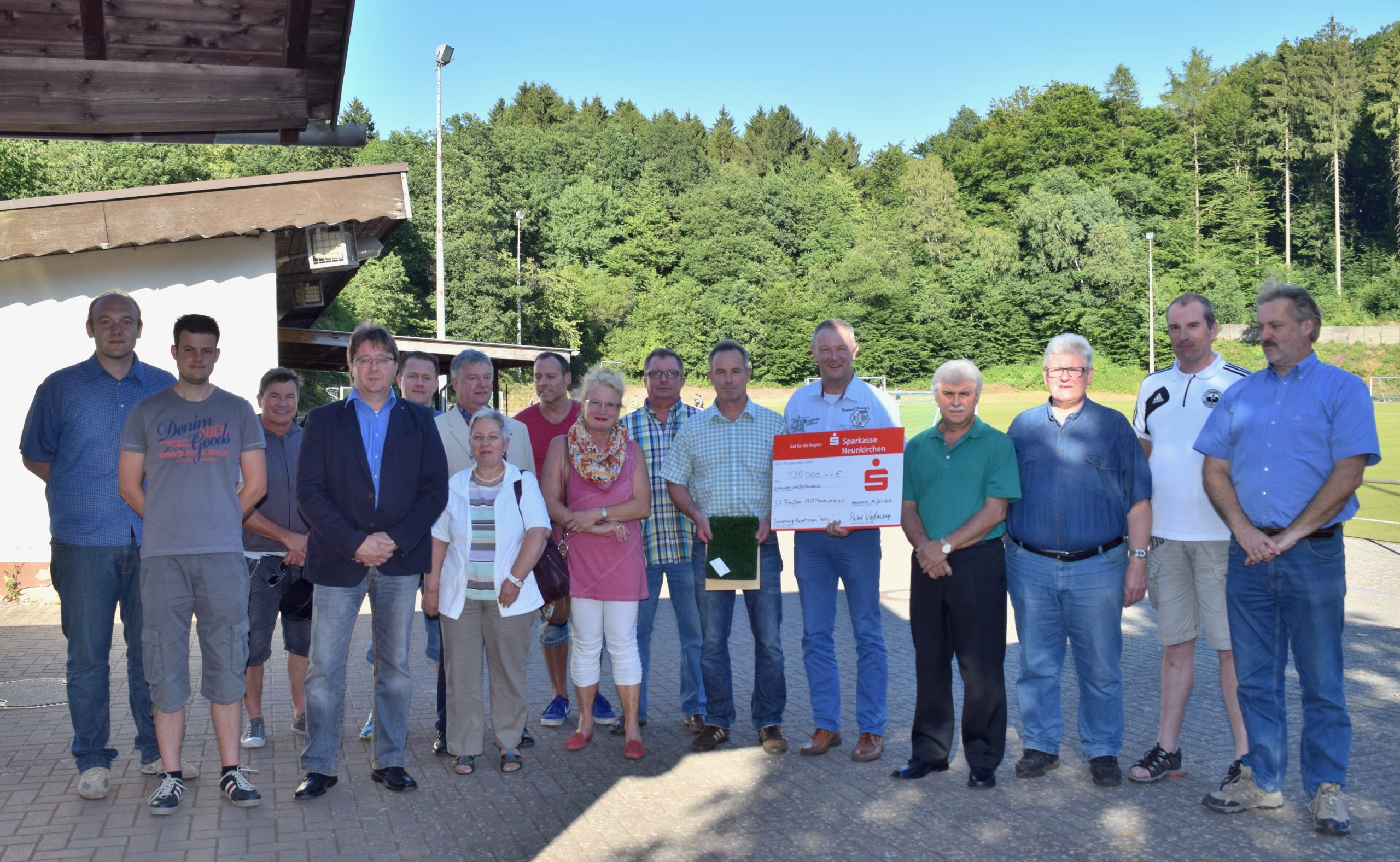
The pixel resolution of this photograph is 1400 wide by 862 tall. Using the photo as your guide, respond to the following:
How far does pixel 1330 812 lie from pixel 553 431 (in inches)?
175

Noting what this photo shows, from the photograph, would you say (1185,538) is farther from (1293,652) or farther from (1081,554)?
(1293,652)

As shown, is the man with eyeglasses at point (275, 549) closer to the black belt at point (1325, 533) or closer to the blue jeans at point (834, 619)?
the blue jeans at point (834, 619)

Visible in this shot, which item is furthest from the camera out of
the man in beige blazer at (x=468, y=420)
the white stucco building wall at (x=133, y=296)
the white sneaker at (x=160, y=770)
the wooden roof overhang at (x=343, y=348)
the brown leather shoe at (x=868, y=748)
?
the wooden roof overhang at (x=343, y=348)

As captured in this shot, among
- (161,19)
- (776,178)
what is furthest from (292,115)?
(776,178)

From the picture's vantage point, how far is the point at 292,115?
4461 millimetres

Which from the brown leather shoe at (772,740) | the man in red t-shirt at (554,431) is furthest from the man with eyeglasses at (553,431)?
the brown leather shoe at (772,740)

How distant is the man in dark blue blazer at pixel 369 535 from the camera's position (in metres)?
5.13

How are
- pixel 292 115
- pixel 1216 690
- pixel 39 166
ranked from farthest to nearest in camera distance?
pixel 39 166, pixel 1216 690, pixel 292 115

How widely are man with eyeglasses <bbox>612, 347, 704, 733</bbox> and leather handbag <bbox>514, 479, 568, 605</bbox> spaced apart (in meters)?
0.56

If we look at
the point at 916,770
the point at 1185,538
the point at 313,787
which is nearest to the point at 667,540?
the point at 916,770

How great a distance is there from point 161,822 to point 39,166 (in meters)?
44.3

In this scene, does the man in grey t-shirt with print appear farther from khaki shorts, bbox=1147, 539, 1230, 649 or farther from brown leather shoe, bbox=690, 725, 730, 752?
khaki shorts, bbox=1147, 539, 1230, 649

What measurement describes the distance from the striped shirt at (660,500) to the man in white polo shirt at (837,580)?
2.24 feet

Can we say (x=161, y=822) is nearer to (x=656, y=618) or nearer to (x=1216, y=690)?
(x=656, y=618)
